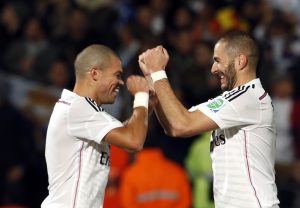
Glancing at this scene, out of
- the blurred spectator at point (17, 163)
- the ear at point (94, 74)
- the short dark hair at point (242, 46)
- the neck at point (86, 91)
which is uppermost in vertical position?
the short dark hair at point (242, 46)

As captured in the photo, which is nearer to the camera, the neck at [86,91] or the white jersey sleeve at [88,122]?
the white jersey sleeve at [88,122]

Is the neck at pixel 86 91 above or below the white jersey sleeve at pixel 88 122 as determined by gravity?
above

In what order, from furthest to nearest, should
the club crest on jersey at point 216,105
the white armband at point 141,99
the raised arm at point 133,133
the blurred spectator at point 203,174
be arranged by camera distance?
the blurred spectator at point 203,174, the white armband at point 141,99, the club crest on jersey at point 216,105, the raised arm at point 133,133

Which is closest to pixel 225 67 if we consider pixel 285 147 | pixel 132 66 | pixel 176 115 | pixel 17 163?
pixel 176 115

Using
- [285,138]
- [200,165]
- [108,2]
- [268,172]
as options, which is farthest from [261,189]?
[108,2]

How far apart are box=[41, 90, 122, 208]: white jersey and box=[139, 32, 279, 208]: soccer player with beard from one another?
0.49 m

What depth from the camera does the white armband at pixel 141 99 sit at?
6535 millimetres

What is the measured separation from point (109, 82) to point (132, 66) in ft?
12.8

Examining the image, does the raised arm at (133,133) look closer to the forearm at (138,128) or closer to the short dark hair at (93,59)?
the forearm at (138,128)

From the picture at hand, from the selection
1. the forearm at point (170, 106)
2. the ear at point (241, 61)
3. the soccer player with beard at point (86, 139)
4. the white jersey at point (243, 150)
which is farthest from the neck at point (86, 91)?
the ear at point (241, 61)

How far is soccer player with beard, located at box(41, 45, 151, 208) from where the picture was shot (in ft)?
20.9

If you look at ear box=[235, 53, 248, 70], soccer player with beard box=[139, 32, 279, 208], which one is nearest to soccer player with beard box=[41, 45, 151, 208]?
soccer player with beard box=[139, 32, 279, 208]

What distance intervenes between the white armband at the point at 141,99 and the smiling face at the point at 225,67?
56cm

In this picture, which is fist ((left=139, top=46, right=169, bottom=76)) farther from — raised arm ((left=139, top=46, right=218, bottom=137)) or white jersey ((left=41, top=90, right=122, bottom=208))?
white jersey ((left=41, top=90, right=122, bottom=208))
